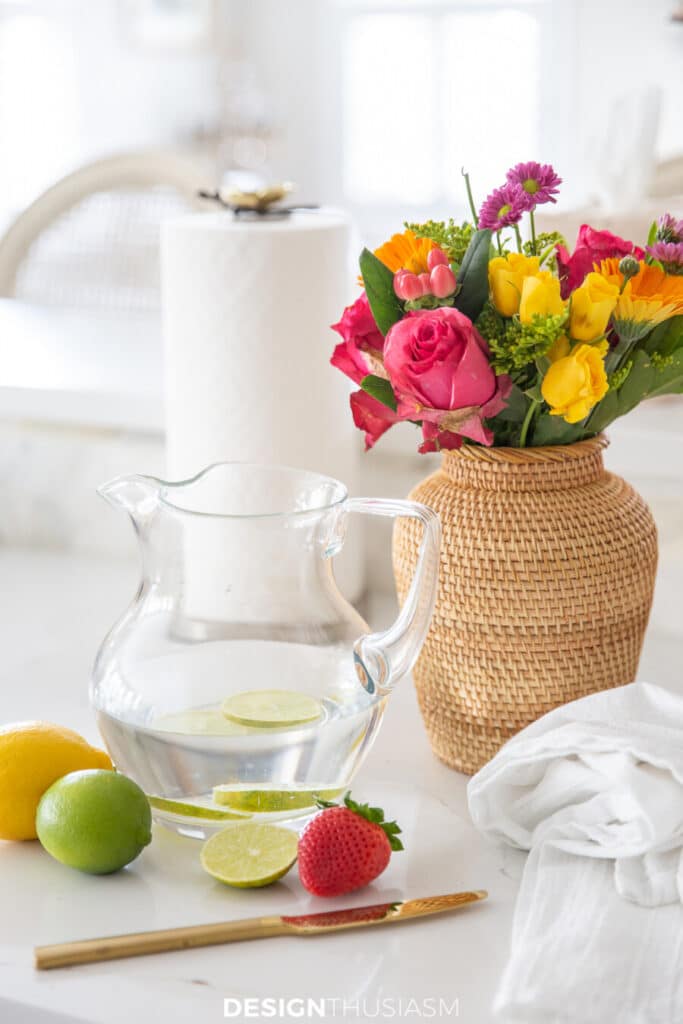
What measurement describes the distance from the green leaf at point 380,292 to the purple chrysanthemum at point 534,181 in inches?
3.3

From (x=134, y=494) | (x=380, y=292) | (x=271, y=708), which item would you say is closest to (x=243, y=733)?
(x=271, y=708)

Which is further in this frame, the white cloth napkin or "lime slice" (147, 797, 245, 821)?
"lime slice" (147, 797, 245, 821)

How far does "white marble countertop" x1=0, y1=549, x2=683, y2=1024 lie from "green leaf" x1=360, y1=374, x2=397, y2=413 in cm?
24

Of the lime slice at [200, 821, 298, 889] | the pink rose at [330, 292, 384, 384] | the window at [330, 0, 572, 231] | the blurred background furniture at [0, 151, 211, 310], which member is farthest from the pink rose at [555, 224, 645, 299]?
the window at [330, 0, 572, 231]

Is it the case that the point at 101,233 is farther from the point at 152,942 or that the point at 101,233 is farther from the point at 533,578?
the point at 152,942

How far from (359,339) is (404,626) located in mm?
168

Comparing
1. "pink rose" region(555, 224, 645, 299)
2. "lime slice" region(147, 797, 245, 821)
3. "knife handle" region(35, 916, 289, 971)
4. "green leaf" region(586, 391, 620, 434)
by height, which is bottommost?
"knife handle" region(35, 916, 289, 971)

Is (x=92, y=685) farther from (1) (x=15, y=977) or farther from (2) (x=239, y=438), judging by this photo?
(2) (x=239, y=438)

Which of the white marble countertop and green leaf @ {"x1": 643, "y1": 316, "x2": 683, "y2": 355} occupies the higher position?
green leaf @ {"x1": 643, "y1": 316, "x2": 683, "y2": 355}

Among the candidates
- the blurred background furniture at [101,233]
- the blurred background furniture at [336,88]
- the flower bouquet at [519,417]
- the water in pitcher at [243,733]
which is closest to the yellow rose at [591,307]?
the flower bouquet at [519,417]

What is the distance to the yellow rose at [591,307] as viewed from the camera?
2.14 feet

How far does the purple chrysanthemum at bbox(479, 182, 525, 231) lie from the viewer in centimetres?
68

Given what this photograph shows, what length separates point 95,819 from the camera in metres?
0.64

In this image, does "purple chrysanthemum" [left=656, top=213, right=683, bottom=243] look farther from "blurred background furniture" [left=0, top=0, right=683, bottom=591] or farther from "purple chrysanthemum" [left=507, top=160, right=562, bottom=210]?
"blurred background furniture" [left=0, top=0, right=683, bottom=591]
